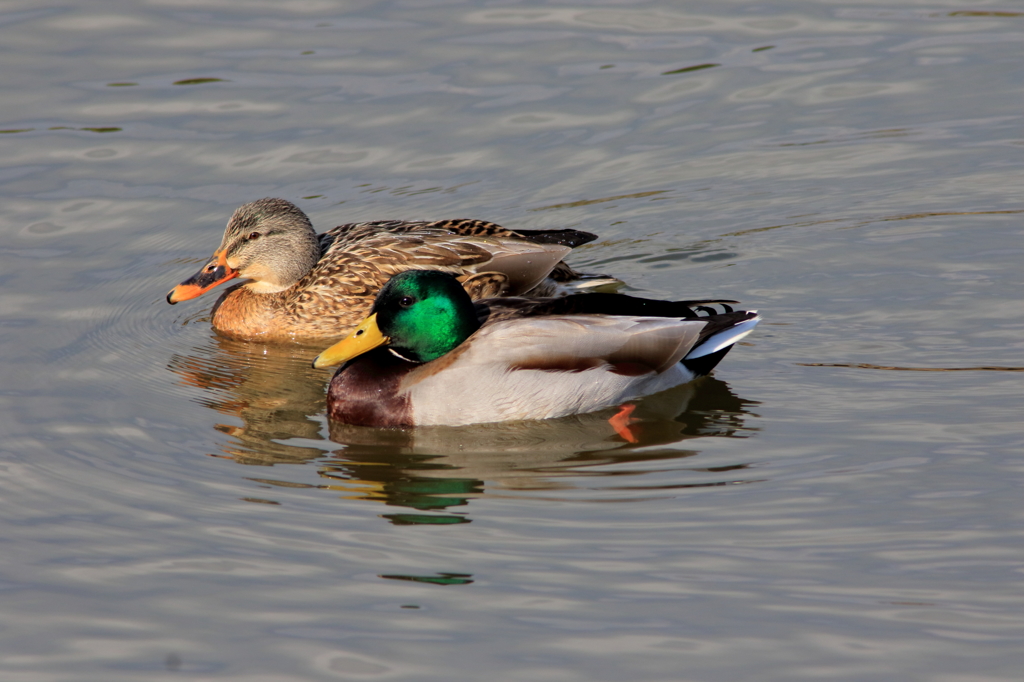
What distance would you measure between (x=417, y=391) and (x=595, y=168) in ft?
13.5

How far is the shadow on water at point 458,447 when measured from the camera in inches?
263

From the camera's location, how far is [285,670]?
198 inches

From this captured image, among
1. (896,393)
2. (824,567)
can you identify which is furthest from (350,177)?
(824,567)

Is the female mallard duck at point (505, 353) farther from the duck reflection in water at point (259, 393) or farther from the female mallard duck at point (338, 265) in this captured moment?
the female mallard duck at point (338, 265)

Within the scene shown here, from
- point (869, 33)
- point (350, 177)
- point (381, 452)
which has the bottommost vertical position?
point (381, 452)

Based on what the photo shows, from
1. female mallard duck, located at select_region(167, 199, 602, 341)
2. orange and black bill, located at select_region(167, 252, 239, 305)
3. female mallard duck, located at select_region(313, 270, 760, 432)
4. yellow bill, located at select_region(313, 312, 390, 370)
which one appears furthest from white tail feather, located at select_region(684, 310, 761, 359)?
orange and black bill, located at select_region(167, 252, 239, 305)

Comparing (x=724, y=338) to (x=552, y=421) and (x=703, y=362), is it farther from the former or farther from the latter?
(x=552, y=421)

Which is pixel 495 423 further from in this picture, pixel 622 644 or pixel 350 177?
pixel 350 177

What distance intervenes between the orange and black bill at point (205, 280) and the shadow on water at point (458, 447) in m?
0.73

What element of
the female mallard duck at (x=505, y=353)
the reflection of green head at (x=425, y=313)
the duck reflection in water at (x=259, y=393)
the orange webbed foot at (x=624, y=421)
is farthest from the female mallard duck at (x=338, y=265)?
the orange webbed foot at (x=624, y=421)

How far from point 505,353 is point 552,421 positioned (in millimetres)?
515

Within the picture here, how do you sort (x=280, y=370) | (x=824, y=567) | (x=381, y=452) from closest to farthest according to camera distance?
1. (x=824, y=567)
2. (x=381, y=452)
3. (x=280, y=370)

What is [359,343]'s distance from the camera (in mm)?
7824

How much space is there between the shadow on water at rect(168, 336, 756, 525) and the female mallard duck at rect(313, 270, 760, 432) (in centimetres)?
12
